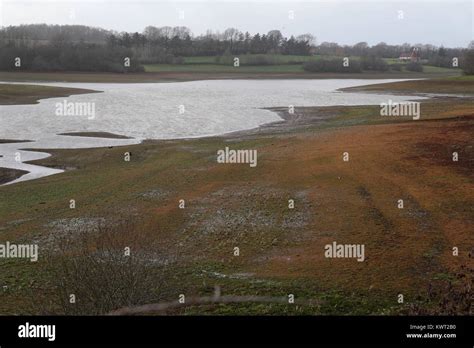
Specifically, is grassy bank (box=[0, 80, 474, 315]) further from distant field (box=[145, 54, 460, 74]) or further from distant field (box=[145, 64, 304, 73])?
distant field (box=[145, 54, 460, 74])

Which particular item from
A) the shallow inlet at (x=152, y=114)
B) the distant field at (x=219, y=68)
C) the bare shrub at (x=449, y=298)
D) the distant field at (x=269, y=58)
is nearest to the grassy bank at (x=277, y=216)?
the bare shrub at (x=449, y=298)

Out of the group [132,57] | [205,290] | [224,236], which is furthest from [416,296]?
[132,57]

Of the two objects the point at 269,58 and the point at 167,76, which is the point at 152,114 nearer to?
the point at 167,76

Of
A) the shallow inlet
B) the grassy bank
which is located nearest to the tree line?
the shallow inlet

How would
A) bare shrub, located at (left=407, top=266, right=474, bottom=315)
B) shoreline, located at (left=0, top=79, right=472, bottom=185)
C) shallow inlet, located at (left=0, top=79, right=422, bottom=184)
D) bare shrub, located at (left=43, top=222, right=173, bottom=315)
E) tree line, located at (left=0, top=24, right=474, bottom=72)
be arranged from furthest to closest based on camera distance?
tree line, located at (left=0, top=24, right=474, bottom=72)
shallow inlet, located at (left=0, top=79, right=422, bottom=184)
shoreline, located at (left=0, top=79, right=472, bottom=185)
bare shrub, located at (left=43, top=222, right=173, bottom=315)
bare shrub, located at (left=407, top=266, right=474, bottom=315)

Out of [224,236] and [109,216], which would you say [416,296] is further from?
[109,216]
